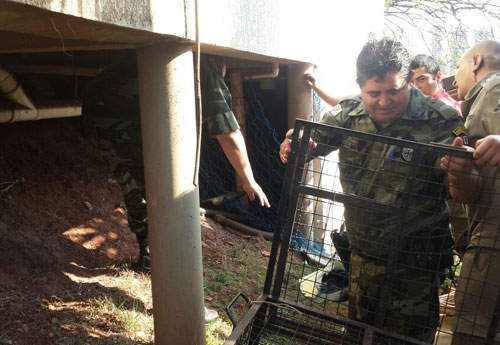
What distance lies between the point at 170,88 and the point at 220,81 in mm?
855

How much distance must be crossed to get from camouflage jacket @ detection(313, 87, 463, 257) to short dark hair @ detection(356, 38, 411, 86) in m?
0.21

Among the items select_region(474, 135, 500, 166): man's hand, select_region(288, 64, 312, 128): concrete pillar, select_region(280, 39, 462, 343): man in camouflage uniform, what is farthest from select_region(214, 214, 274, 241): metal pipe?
select_region(474, 135, 500, 166): man's hand

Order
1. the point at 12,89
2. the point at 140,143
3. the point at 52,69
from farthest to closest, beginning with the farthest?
the point at 52,69 → the point at 12,89 → the point at 140,143

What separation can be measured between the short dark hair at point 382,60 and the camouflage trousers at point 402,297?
112cm

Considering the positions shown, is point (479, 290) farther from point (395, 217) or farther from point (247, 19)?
point (247, 19)

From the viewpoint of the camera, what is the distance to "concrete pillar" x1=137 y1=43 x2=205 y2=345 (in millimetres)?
2494

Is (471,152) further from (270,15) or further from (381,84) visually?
(270,15)

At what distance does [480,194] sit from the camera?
7.54ft

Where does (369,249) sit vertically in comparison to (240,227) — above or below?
above

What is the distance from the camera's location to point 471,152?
2.03m

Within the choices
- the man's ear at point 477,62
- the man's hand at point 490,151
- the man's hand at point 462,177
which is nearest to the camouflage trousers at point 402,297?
the man's hand at point 462,177

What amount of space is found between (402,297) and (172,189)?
1491 mm

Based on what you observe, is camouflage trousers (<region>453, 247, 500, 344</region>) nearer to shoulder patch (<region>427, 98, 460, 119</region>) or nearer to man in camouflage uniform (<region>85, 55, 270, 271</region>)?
shoulder patch (<region>427, 98, 460, 119</region>)

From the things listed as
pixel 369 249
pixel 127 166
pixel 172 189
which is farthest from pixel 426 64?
pixel 172 189
